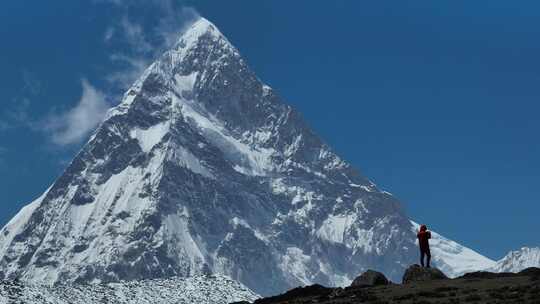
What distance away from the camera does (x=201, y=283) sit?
13375cm

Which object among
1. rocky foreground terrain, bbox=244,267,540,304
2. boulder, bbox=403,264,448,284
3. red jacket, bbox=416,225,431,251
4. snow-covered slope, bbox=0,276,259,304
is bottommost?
rocky foreground terrain, bbox=244,267,540,304

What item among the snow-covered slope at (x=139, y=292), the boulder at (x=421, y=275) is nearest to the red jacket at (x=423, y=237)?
the boulder at (x=421, y=275)

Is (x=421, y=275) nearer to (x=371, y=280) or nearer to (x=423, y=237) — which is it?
(x=423, y=237)

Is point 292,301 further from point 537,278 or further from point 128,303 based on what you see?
point 128,303

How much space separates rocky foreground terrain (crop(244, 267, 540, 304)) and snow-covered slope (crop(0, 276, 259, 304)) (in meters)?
44.6

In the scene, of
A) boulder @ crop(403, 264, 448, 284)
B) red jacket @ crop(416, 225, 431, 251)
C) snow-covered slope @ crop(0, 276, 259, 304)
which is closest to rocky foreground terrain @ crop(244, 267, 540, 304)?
boulder @ crop(403, 264, 448, 284)

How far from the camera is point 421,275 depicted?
217 feet

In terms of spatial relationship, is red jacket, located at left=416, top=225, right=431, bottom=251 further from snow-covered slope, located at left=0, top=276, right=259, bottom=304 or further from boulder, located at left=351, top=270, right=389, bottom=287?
snow-covered slope, located at left=0, top=276, right=259, bottom=304

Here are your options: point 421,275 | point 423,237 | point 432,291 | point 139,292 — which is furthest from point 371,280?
point 139,292

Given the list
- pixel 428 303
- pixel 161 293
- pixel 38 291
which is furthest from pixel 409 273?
pixel 161 293

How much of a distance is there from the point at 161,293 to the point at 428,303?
74930mm

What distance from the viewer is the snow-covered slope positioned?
11055cm

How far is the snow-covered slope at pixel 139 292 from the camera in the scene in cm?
11055

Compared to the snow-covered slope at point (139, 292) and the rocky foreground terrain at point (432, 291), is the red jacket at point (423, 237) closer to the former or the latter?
the rocky foreground terrain at point (432, 291)
